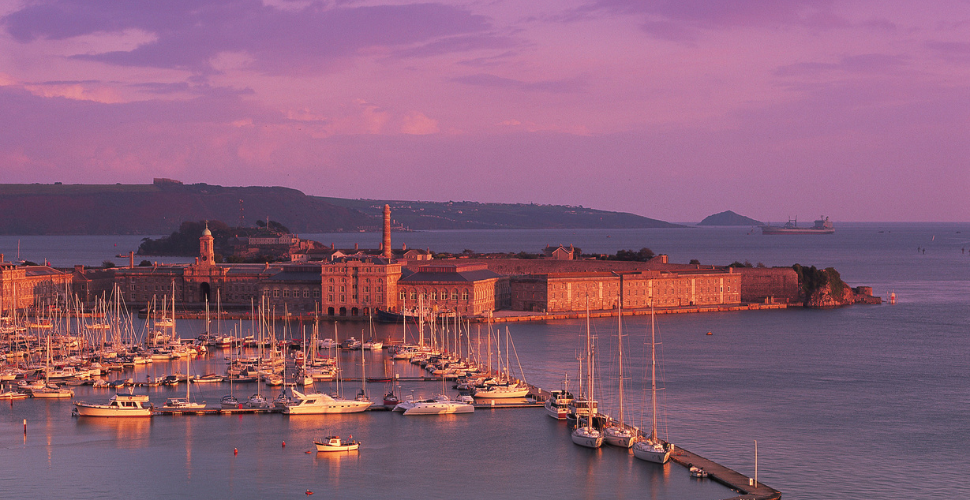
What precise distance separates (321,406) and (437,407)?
3.75m

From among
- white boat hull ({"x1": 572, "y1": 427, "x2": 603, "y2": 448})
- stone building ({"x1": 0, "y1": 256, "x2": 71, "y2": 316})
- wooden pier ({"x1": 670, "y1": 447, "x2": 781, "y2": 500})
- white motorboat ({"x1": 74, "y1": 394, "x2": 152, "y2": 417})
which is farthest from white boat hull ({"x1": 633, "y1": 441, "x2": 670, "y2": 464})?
stone building ({"x1": 0, "y1": 256, "x2": 71, "y2": 316})

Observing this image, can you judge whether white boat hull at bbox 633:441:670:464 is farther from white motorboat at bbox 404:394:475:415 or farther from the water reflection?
the water reflection

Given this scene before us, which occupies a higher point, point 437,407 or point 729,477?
point 437,407

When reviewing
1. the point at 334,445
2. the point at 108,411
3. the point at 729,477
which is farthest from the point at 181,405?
the point at 729,477

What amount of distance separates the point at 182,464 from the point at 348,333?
1206 inches

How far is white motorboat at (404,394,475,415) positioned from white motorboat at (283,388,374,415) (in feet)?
5.35

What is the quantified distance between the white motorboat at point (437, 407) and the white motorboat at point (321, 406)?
163cm

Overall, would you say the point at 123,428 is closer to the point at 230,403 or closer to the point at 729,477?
the point at 230,403

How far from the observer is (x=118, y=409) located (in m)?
36.4

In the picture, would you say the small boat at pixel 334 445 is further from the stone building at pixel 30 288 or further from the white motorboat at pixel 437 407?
the stone building at pixel 30 288

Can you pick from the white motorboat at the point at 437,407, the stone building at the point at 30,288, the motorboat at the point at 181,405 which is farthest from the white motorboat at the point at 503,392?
the stone building at the point at 30,288

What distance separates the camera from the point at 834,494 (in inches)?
1059

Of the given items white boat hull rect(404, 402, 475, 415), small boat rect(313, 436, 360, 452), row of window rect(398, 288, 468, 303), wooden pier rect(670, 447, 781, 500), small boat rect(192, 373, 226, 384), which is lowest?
wooden pier rect(670, 447, 781, 500)

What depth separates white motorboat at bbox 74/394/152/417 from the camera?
3628 cm
